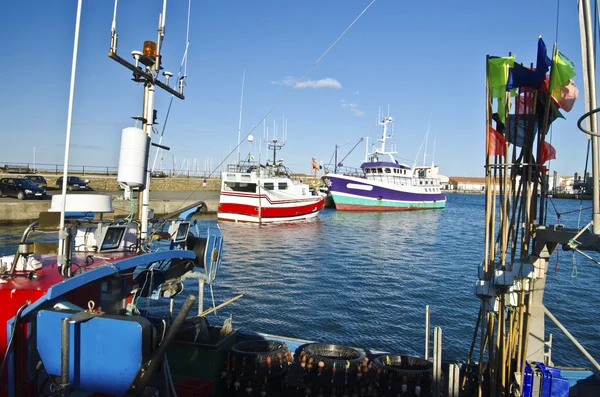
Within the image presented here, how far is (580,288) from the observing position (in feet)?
74.8

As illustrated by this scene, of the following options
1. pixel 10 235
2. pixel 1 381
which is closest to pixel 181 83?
pixel 1 381

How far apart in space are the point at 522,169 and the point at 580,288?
1869 centimetres

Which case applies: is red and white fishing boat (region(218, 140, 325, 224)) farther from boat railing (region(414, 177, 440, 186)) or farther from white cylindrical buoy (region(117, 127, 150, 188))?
white cylindrical buoy (region(117, 127, 150, 188))

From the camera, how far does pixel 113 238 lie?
715 cm

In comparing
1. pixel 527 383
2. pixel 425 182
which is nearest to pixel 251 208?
pixel 527 383

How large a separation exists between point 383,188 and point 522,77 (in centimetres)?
6022

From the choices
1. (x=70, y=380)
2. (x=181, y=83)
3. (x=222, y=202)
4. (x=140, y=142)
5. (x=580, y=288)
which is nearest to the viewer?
(x=70, y=380)

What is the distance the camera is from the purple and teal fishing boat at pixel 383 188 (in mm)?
65562

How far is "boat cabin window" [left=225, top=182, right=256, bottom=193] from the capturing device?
147 feet

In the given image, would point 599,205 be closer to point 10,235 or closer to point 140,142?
point 140,142

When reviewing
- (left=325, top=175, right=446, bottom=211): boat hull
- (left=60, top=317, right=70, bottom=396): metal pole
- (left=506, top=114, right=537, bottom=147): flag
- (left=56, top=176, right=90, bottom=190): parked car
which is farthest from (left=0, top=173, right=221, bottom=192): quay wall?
(left=60, top=317, right=70, bottom=396): metal pole

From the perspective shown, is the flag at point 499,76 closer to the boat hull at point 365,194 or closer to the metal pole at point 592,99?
the metal pole at point 592,99

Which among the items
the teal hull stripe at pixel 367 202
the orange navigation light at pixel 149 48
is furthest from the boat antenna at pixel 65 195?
the teal hull stripe at pixel 367 202

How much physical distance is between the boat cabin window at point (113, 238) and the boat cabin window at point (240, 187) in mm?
37762
